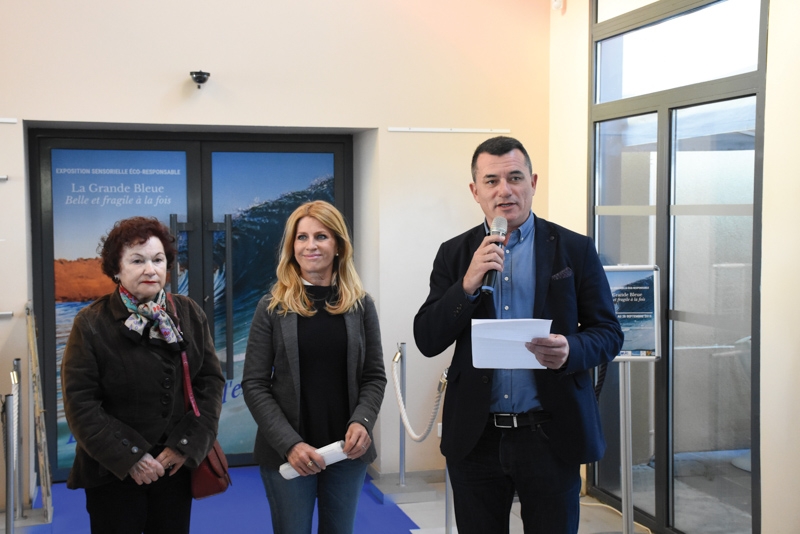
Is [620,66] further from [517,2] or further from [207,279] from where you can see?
[207,279]

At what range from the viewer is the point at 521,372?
2.33 metres

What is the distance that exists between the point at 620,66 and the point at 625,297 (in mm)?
1456

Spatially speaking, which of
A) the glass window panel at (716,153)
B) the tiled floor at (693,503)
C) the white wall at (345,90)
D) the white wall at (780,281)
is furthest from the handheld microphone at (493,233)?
the white wall at (345,90)

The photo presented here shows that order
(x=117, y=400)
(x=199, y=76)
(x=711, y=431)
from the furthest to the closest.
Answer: (x=199, y=76) → (x=711, y=431) → (x=117, y=400)

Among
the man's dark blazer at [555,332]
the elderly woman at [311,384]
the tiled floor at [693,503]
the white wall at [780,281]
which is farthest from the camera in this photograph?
the tiled floor at [693,503]

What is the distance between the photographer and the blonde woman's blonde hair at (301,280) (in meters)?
2.78

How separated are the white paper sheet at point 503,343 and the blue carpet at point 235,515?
268cm

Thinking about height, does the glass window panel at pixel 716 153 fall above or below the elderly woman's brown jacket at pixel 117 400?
above

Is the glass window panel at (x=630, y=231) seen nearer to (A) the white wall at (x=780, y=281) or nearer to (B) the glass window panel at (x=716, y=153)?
(B) the glass window panel at (x=716, y=153)

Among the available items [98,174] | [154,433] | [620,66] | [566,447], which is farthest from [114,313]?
[620,66]

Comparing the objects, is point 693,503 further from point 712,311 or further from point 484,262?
point 484,262

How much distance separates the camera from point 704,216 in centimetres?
420

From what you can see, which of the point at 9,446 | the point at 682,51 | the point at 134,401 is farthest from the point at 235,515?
the point at 682,51

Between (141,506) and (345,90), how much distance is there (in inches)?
128
